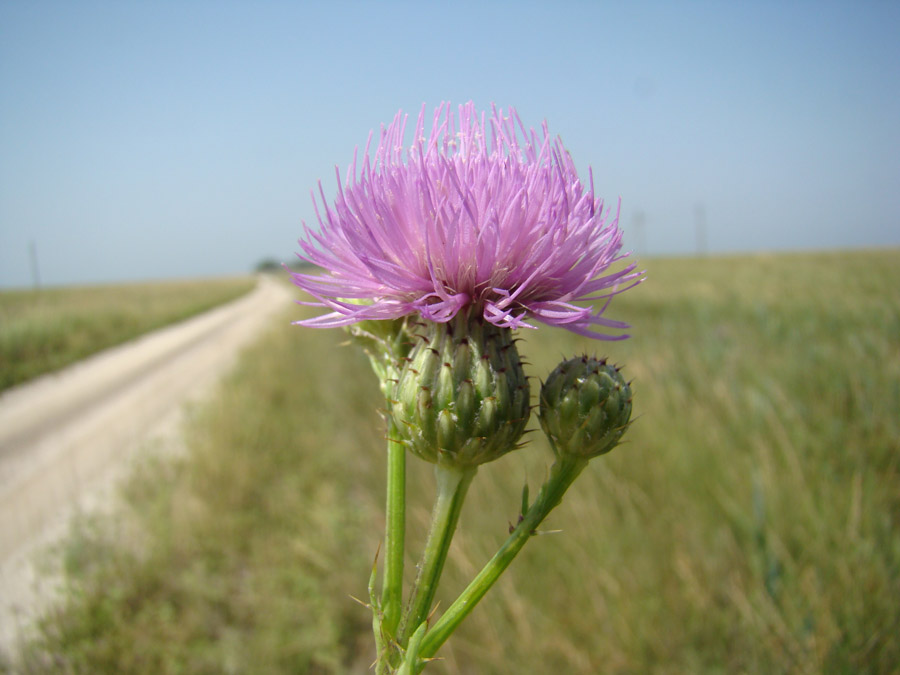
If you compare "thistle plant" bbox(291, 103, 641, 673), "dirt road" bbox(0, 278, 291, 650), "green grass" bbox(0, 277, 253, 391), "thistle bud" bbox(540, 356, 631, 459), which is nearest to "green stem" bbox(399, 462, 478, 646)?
"thistle plant" bbox(291, 103, 641, 673)

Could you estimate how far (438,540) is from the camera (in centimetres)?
120

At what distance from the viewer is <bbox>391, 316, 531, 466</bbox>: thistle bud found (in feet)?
3.76

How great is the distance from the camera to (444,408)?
3.81 ft

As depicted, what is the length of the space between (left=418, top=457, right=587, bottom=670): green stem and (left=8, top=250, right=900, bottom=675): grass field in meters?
0.31

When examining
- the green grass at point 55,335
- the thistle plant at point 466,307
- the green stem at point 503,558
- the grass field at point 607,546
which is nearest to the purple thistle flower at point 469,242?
the thistle plant at point 466,307

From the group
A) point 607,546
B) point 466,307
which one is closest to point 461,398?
point 466,307

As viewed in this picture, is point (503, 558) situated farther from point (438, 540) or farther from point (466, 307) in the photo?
point (466, 307)

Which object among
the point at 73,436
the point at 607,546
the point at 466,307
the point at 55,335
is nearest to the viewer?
the point at 466,307

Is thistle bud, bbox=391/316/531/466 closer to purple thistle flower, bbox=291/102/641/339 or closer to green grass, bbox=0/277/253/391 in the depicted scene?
purple thistle flower, bbox=291/102/641/339

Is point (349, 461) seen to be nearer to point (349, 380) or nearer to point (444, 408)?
point (349, 380)

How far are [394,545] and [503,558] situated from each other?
25 centimetres

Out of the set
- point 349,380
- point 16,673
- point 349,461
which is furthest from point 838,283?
point 16,673

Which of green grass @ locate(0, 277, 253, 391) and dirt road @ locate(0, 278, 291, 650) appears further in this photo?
green grass @ locate(0, 277, 253, 391)

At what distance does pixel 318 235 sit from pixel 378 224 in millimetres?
177
